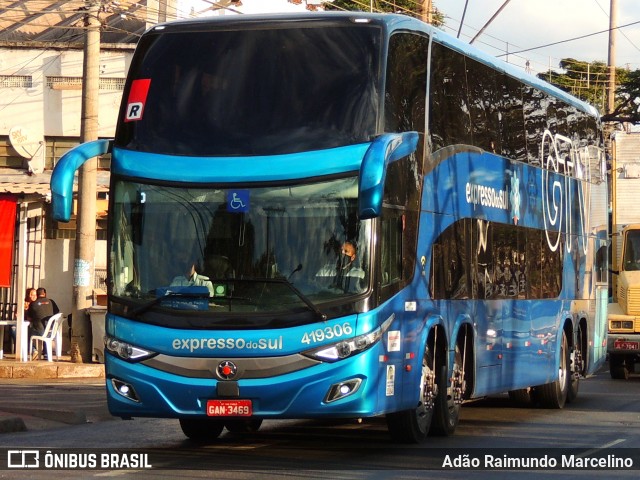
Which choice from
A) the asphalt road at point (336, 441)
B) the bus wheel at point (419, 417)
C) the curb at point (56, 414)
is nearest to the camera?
the asphalt road at point (336, 441)

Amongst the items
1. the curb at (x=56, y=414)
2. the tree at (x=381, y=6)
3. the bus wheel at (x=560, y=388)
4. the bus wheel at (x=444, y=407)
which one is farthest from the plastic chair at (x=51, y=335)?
the tree at (x=381, y=6)

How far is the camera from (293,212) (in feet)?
38.3

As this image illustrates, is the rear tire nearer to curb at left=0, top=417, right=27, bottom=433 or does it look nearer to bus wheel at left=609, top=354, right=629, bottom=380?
bus wheel at left=609, top=354, right=629, bottom=380

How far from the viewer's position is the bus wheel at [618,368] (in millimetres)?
25406

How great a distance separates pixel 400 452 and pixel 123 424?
454 cm

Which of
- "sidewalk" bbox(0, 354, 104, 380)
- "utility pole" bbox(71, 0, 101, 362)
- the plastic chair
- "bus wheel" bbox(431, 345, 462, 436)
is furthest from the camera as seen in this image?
the plastic chair

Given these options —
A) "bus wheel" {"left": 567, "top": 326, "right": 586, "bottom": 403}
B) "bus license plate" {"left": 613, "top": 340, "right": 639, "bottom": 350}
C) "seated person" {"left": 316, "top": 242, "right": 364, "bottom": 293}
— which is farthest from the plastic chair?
"seated person" {"left": 316, "top": 242, "right": 364, "bottom": 293}

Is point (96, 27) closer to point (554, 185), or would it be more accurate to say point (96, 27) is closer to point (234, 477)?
point (554, 185)

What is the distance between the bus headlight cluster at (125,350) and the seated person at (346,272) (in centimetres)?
163

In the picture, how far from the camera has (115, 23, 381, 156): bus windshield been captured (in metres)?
11.8

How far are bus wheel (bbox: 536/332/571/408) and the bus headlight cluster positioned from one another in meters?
8.10

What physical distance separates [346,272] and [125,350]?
2.01m

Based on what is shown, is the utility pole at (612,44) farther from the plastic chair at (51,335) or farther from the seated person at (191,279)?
the seated person at (191,279)

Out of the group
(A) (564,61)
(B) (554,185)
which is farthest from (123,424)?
(A) (564,61)
